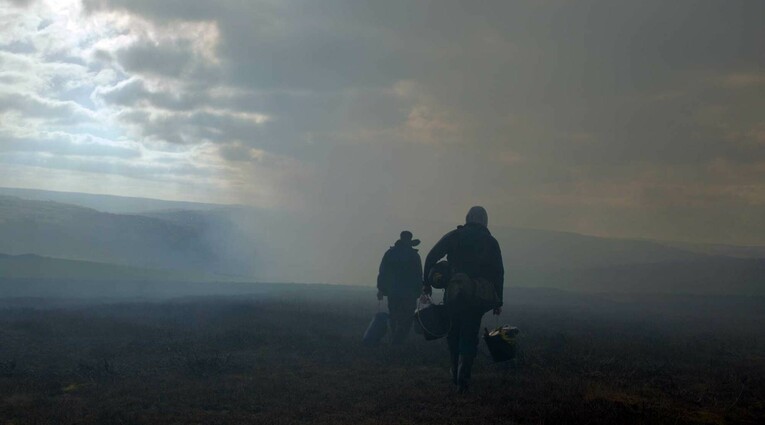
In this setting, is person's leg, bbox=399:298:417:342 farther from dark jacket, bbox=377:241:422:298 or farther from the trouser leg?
dark jacket, bbox=377:241:422:298

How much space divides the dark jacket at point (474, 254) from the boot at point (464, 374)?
4.09ft

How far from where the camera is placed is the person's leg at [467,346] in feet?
30.6

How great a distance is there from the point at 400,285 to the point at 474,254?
5126 mm

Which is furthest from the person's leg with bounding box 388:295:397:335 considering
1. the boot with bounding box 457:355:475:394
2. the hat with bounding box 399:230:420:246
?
the boot with bounding box 457:355:475:394

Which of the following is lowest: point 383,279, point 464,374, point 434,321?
point 464,374

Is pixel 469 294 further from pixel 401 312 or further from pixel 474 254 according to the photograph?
pixel 401 312

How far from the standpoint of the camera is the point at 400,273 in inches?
592

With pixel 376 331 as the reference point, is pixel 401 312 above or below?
above

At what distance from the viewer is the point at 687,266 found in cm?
7506

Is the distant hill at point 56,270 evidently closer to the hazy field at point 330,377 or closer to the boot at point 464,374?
the hazy field at point 330,377

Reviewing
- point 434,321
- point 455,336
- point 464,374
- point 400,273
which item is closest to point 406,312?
point 400,273

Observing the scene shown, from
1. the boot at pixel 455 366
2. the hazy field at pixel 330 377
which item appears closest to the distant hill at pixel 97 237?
the hazy field at pixel 330 377

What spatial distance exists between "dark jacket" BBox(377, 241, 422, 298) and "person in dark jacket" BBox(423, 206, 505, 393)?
15.0 ft

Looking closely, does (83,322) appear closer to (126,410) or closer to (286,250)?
(126,410)
